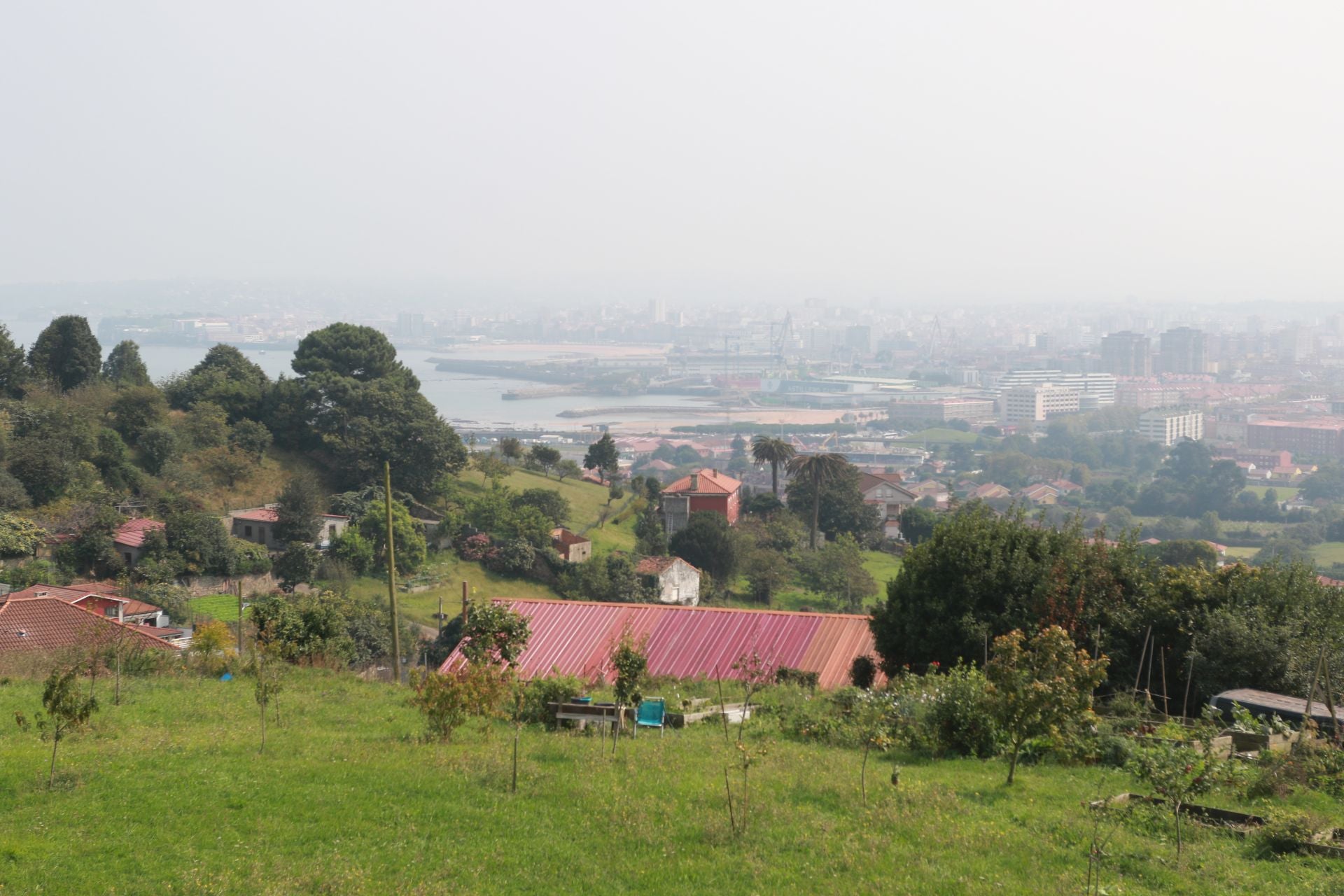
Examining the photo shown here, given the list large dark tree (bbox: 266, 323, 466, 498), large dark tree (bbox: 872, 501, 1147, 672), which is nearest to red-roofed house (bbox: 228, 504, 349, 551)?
large dark tree (bbox: 266, 323, 466, 498)

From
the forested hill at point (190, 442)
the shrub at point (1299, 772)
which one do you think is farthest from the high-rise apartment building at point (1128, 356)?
the shrub at point (1299, 772)

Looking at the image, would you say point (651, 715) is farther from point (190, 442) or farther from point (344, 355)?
point (344, 355)

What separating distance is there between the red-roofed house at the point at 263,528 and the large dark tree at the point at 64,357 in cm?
917

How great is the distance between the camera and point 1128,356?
6073 inches

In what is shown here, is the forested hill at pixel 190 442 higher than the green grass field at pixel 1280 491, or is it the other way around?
the forested hill at pixel 190 442

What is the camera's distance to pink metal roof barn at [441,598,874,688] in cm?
1316

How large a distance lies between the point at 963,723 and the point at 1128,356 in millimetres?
158790

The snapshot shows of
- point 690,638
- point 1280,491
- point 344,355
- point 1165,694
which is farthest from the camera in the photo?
point 1280,491

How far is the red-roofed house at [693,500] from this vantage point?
3803cm

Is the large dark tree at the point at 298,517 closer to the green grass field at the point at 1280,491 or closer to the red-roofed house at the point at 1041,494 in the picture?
the red-roofed house at the point at 1041,494

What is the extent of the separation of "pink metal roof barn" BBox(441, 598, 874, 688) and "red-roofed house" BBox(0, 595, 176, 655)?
14.8 ft

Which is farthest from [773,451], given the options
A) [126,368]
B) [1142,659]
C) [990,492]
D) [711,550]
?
[990,492]

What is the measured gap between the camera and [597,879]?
5.34 meters

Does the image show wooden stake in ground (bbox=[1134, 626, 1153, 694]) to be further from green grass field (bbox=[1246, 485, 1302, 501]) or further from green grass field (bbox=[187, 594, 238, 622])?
green grass field (bbox=[1246, 485, 1302, 501])
